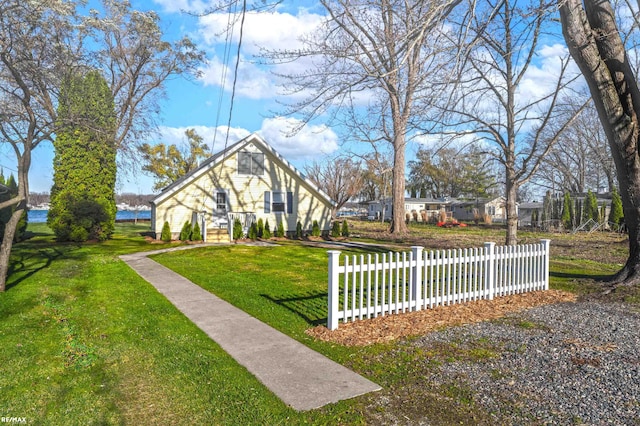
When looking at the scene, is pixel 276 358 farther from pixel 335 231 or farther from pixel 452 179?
pixel 452 179

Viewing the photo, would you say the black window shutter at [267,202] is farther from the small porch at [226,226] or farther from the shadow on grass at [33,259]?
the shadow on grass at [33,259]

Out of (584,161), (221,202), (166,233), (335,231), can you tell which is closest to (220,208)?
(221,202)

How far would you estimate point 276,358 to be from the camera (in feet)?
16.0

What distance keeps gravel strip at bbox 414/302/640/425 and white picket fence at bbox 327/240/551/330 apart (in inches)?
42.7

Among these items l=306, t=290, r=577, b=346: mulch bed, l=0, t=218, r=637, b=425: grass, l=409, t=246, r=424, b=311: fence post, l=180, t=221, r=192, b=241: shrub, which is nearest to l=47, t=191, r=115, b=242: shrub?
l=180, t=221, r=192, b=241: shrub

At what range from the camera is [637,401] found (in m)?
3.65

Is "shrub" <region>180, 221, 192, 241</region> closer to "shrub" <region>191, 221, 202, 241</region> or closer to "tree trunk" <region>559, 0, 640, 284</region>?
"shrub" <region>191, 221, 202, 241</region>

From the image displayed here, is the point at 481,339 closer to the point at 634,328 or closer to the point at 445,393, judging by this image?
the point at 445,393

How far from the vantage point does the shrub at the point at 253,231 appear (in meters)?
21.5

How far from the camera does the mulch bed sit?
5686 mm

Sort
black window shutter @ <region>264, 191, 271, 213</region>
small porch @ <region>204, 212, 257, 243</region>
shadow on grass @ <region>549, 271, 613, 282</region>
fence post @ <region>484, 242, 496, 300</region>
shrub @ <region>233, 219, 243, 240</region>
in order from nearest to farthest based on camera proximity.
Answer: fence post @ <region>484, 242, 496, 300</region>, shadow on grass @ <region>549, 271, 613, 282</region>, shrub @ <region>233, 219, 243, 240</region>, small porch @ <region>204, 212, 257, 243</region>, black window shutter @ <region>264, 191, 271, 213</region>

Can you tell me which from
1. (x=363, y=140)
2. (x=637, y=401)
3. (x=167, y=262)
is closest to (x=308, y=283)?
(x=167, y=262)

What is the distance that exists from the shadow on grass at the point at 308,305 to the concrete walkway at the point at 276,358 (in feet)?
2.83

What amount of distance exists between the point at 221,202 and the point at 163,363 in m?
18.0
